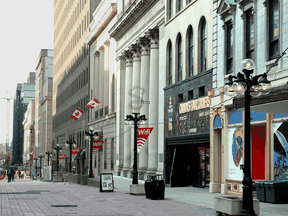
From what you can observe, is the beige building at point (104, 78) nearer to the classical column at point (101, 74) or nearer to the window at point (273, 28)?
the classical column at point (101, 74)

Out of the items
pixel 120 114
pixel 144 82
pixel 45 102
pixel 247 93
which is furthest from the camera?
pixel 45 102

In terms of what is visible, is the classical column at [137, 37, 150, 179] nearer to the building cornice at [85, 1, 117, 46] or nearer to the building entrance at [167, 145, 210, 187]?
the building entrance at [167, 145, 210, 187]

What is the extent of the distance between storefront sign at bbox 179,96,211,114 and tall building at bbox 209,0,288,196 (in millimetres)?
1021

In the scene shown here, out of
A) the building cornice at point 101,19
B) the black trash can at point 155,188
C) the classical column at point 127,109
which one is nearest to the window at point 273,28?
the black trash can at point 155,188

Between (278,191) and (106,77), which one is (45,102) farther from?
(278,191)

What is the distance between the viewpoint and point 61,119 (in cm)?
10444

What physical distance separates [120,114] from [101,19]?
1643cm

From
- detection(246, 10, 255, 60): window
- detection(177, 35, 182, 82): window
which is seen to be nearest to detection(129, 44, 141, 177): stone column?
detection(177, 35, 182, 82): window

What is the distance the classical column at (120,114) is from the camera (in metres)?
50.9

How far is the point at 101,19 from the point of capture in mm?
61938

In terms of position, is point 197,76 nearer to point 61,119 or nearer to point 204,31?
point 204,31

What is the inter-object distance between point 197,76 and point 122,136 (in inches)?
850

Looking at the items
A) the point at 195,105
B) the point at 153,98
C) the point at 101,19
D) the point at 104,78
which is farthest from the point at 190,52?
the point at 104,78

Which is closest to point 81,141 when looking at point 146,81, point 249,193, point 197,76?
→ point 146,81
